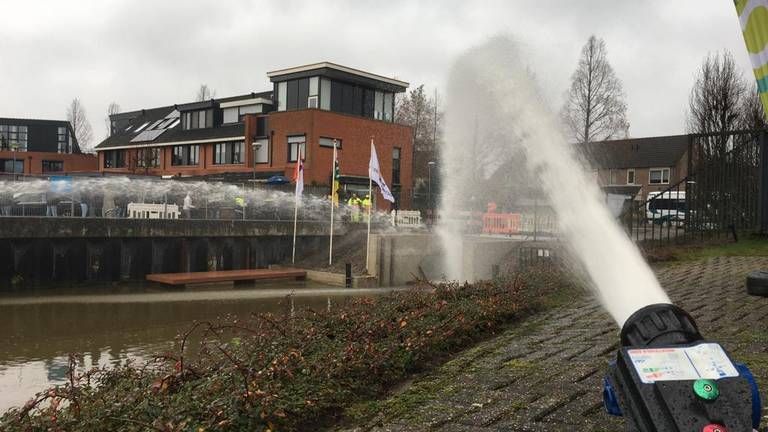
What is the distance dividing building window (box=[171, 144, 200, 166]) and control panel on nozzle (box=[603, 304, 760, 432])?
5436 centimetres

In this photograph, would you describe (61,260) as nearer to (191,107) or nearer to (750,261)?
(750,261)

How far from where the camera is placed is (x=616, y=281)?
17.5ft

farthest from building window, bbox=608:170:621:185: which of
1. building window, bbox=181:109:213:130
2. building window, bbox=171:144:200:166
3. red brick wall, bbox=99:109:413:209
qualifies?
building window, bbox=171:144:200:166

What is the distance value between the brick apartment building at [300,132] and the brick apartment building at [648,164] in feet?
101

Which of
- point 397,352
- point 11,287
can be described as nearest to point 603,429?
point 397,352

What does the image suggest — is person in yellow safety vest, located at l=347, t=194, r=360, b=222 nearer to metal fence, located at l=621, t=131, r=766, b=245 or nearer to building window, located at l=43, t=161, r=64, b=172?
metal fence, located at l=621, t=131, r=766, b=245

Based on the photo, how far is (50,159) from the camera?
7638cm

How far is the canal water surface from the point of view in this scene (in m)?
9.63

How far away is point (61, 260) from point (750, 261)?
18.7 metres

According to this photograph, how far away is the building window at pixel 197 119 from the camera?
2140 inches

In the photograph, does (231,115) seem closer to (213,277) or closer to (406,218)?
(406,218)

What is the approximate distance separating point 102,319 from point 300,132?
31.4m

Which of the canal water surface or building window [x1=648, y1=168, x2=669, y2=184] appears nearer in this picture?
the canal water surface

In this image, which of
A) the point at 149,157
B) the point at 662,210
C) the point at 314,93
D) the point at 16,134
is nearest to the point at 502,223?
the point at 662,210
